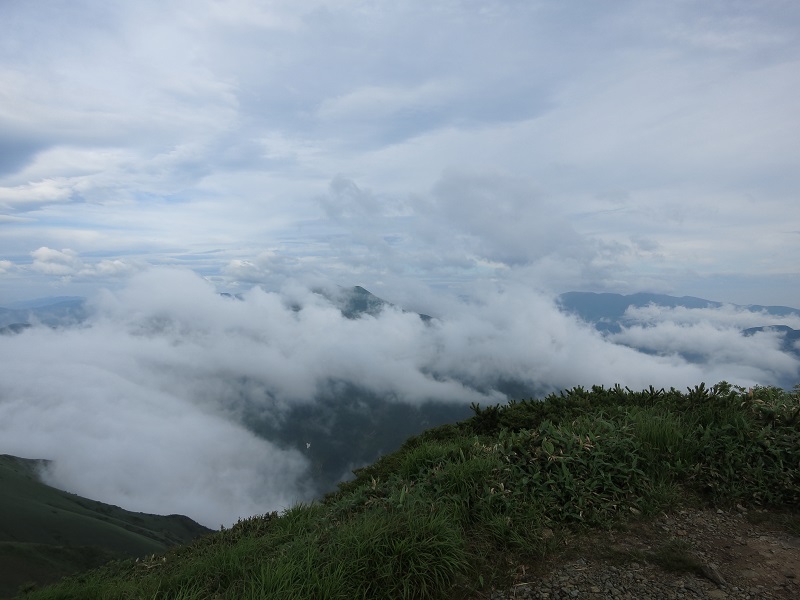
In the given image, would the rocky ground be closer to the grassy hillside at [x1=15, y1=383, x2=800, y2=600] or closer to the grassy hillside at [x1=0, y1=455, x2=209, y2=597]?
the grassy hillside at [x1=15, y1=383, x2=800, y2=600]

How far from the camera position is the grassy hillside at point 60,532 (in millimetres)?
85562

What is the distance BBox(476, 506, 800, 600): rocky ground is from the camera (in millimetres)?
3979

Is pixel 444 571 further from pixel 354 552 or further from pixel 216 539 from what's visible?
pixel 216 539

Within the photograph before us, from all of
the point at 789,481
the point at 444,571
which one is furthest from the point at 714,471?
the point at 444,571

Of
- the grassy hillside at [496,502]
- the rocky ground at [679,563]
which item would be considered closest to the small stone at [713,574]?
the rocky ground at [679,563]

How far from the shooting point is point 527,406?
9164 millimetres

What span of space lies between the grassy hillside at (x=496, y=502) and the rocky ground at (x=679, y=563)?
20 centimetres

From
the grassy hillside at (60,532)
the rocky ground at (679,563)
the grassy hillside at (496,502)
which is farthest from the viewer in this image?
the grassy hillside at (60,532)

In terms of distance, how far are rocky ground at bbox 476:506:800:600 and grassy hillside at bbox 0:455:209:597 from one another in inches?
3326

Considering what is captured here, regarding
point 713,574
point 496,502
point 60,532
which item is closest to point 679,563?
point 713,574

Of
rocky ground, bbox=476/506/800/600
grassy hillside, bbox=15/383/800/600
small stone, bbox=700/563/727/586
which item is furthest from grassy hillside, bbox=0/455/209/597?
small stone, bbox=700/563/727/586

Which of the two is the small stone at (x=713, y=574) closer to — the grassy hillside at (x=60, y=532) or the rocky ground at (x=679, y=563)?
the rocky ground at (x=679, y=563)

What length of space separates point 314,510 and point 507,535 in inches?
118

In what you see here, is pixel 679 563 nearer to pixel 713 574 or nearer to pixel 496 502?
pixel 713 574
